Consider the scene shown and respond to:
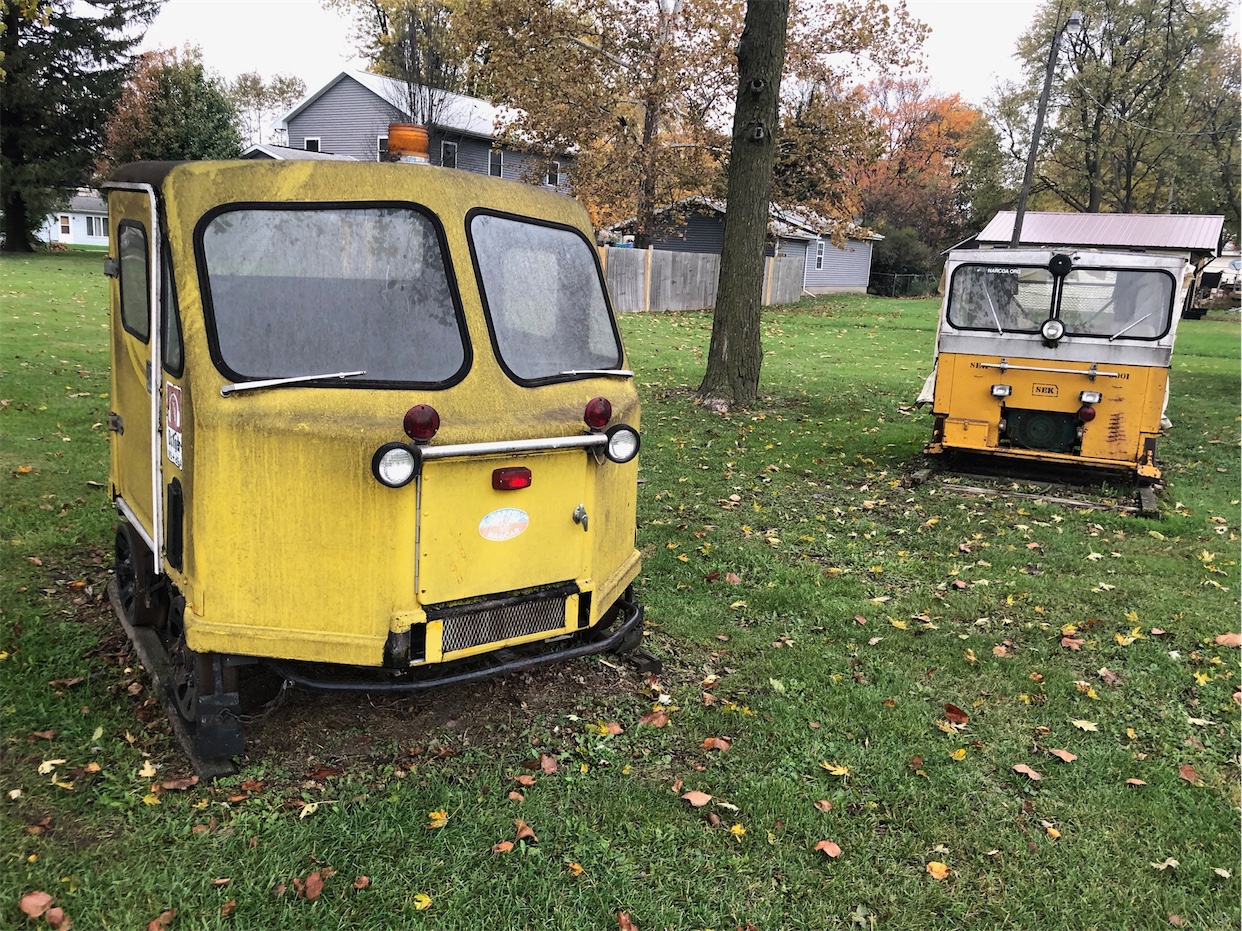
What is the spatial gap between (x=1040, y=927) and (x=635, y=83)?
87.3ft

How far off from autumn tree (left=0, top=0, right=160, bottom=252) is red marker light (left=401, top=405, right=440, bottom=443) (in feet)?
115

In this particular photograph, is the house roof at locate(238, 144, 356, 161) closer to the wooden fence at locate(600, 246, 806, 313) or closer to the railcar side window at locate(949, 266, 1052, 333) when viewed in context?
the railcar side window at locate(949, 266, 1052, 333)

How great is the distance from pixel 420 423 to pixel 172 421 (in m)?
1.03

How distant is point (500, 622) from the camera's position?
3.71m

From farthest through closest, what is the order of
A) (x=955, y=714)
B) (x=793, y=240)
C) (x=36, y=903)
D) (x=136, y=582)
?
1. (x=793, y=240)
2. (x=136, y=582)
3. (x=955, y=714)
4. (x=36, y=903)

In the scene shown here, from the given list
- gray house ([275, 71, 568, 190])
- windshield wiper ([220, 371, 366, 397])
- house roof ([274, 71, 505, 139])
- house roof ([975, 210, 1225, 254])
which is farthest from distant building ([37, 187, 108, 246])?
windshield wiper ([220, 371, 366, 397])

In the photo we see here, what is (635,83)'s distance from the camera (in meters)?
26.6

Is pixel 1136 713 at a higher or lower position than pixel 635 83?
lower

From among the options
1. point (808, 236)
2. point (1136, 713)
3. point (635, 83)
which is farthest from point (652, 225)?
point (1136, 713)

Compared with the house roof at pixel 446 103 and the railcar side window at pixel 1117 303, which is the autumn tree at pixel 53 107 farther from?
the railcar side window at pixel 1117 303

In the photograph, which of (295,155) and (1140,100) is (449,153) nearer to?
(295,155)

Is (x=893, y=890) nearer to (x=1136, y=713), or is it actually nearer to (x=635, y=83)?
(x=1136, y=713)

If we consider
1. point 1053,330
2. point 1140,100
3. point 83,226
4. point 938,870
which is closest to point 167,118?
point 83,226

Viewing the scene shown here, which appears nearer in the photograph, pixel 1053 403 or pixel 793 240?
pixel 1053 403
